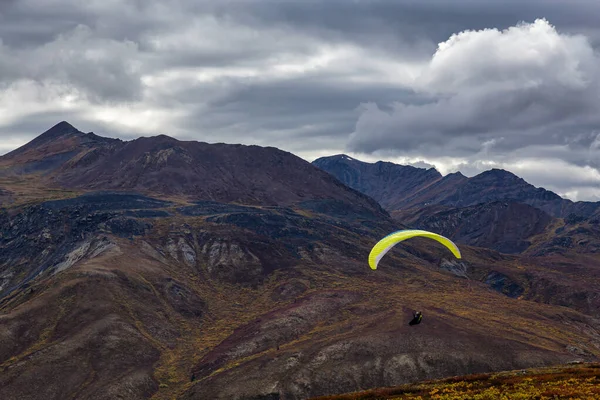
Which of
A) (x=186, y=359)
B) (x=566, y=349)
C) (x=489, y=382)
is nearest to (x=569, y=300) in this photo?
(x=566, y=349)

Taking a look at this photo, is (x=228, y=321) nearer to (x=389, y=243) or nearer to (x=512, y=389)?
(x=389, y=243)

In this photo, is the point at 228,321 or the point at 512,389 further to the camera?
the point at 228,321

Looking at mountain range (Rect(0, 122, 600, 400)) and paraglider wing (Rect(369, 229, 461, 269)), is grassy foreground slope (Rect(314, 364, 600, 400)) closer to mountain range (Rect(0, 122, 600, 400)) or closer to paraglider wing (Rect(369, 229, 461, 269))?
paraglider wing (Rect(369, 229, 461, 269))

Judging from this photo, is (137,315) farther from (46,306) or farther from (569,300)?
(569,300)

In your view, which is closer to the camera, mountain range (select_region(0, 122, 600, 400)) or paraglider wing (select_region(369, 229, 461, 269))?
paraglider wing (select_region(369, 229, 461, 269))

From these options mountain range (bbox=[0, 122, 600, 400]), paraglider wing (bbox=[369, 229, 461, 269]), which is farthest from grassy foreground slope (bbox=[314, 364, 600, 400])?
mountain range (bbox=[0, 122, 600, 400])

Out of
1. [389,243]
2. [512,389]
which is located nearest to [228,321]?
[389,243]

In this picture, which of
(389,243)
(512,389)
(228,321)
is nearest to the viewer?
(512,389)

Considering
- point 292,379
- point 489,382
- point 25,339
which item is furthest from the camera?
point 25,339

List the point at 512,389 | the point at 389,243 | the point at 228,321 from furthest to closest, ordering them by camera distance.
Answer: the point at 228,321, the point at 389,243, the point at 512,389

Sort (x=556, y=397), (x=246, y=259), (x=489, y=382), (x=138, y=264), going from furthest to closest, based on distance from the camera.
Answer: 1. (x=246, y=259)
2. (x=138, y=264)
3. (x=489, y=382)
4. (x=556, y=397)

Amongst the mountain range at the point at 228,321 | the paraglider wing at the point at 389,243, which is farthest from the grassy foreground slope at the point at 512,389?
the mountain range at the point at 228,321
